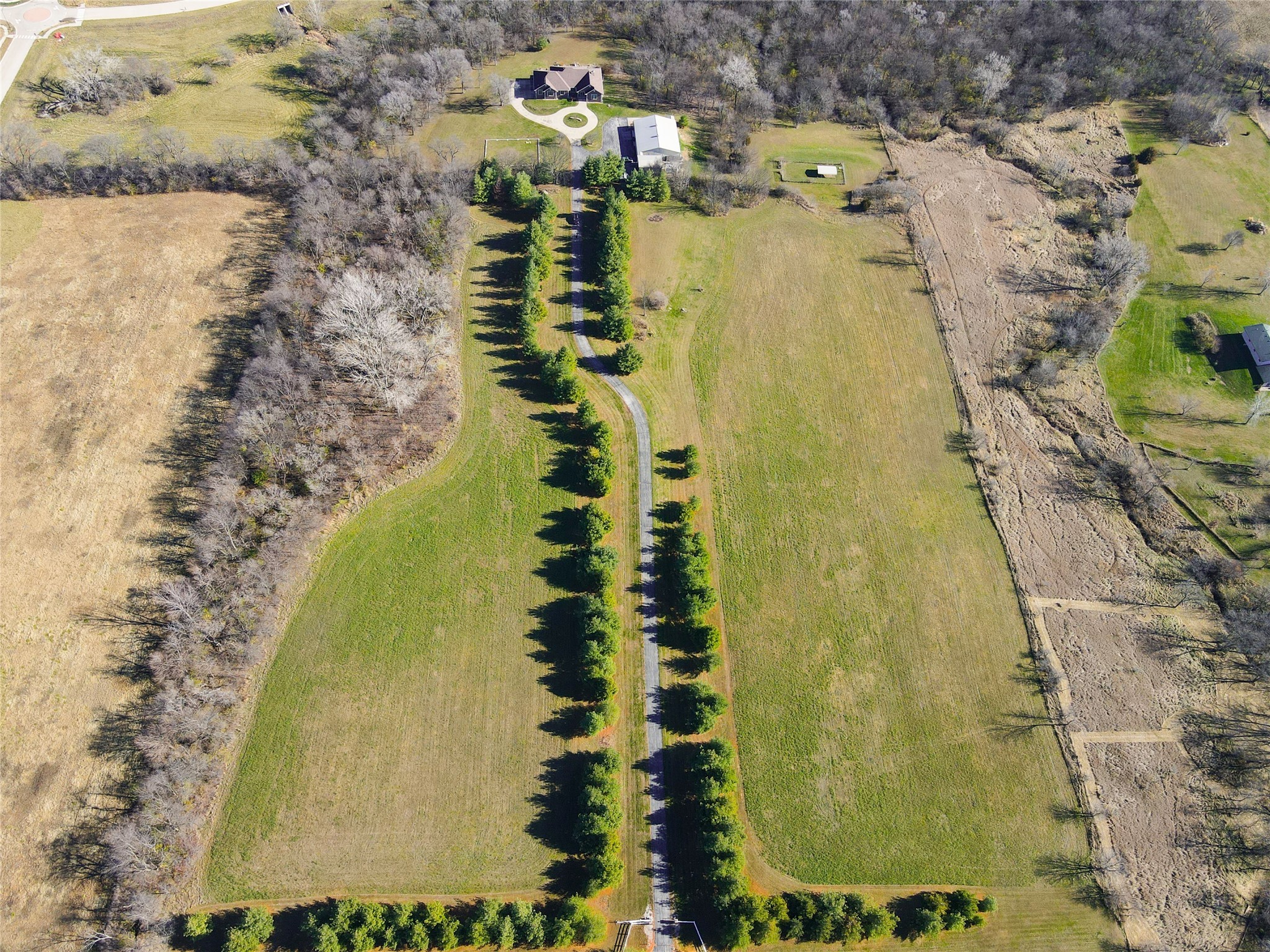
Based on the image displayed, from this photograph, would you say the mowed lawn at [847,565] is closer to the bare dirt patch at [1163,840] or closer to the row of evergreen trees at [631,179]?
the row of evergreen trees at [631,179]

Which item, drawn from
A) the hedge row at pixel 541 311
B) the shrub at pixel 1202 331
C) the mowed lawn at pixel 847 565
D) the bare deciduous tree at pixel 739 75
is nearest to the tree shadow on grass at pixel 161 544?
the hedge row at pixel 541 311

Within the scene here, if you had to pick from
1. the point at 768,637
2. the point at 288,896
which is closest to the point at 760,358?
the point at 768,637

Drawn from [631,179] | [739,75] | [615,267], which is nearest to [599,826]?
[615,267]

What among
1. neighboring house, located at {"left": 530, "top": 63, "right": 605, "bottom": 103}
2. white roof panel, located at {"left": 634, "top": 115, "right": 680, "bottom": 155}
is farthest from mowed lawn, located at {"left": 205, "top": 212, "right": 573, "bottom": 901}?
neighboring house, located at {"left": 530, "top": 63, "right": 605, "bottom": 103}

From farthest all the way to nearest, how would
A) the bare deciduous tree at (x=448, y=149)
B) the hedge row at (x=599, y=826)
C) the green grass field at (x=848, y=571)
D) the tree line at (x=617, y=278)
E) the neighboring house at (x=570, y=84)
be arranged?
the neighboring house at (x=570, y=84), the bare deciduous tree at (x=448, y=149), the tree line at (x=617, y=278), the green grass field at (x=848, y=571), the hedge row at (x=599, y=826)

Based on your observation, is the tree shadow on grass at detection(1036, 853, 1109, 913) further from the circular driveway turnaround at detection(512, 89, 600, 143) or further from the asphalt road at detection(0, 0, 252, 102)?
the asphalt road at detection(0, 0, 252, 102)

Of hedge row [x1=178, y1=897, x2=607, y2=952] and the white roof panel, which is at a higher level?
the white roof panel
